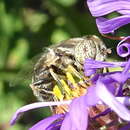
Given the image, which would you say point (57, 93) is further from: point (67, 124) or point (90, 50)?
point (67, 124)

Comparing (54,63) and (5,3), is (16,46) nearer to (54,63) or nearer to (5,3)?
(5,3)

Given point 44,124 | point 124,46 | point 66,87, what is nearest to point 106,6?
point 124,46

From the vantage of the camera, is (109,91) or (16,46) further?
(16,46)

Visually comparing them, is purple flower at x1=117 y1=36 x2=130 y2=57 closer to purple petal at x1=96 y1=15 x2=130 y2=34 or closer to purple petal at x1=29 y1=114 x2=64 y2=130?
purple petal at x1=96 y1=15 x2=130 y2=34

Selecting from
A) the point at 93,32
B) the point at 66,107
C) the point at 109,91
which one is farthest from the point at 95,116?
the point at 93,32

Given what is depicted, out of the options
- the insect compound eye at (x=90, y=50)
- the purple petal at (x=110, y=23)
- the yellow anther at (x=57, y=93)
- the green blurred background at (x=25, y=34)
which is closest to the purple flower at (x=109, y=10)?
the purple petal at (x=110, y=23)

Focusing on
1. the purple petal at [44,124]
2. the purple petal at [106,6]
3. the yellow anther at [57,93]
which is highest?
the purple petal at [106,6]

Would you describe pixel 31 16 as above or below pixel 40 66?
above

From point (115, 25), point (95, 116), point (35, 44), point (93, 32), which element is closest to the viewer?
point (95, 116)

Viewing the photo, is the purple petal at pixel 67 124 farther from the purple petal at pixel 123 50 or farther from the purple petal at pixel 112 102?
the purple petal at pixel 123 50
